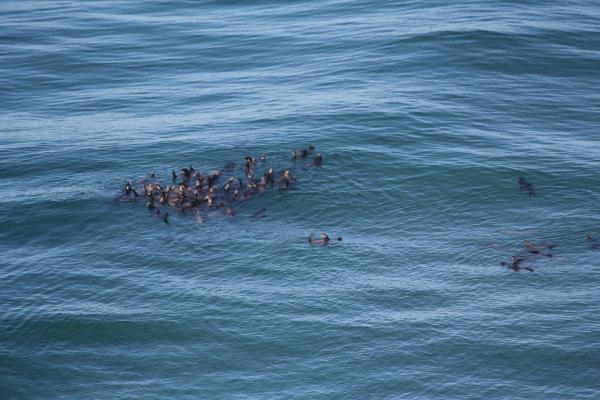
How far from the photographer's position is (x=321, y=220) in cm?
5772

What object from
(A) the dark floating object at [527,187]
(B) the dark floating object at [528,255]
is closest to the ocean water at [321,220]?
(B) the dark floating object at [528,255]

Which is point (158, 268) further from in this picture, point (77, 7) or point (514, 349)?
point (77, 7)

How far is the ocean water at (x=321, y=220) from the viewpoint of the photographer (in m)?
43.6

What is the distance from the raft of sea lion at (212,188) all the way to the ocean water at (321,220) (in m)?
1.06

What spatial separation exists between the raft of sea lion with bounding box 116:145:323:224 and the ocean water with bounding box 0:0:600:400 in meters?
1.06

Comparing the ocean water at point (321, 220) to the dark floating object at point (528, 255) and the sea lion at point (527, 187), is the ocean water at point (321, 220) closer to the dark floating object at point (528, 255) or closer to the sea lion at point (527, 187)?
the dark floating object at point (528, 255)

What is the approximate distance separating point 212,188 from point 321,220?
8774mm

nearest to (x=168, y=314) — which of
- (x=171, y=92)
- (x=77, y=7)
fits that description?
(x=171, y=92)

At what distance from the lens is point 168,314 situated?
1882 inches

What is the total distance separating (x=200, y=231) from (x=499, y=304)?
2182cm

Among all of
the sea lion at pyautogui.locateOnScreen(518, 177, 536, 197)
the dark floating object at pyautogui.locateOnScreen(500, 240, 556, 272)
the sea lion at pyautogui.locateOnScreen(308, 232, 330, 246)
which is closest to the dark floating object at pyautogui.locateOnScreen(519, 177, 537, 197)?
the sea lion at pyautogui.locateOnScreen(518, 177, 536, 197)

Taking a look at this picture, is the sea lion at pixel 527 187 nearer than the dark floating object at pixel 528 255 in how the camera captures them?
No

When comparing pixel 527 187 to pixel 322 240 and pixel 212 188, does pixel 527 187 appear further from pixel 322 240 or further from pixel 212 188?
pixel 212 188

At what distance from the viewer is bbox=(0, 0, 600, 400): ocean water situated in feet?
143
